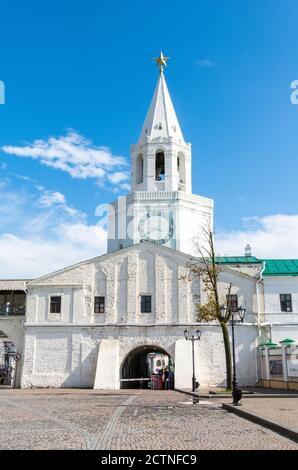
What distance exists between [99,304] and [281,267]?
44.5 feet

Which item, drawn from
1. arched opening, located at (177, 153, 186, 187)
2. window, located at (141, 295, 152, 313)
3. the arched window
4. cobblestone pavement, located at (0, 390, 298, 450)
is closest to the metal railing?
window, located at (141, 295, 152, 313)

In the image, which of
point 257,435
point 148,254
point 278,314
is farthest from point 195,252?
point 257,435

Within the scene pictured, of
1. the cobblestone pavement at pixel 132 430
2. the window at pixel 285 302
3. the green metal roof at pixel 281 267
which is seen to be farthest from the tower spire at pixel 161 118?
the cobblestone pavement at pixel 132 430

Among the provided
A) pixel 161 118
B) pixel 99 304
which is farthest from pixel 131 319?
pixel 161 118

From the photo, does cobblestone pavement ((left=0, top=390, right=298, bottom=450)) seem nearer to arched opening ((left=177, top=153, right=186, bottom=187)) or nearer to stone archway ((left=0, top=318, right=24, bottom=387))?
stone archway ((left=0, top=318, right=24, bottom=387))

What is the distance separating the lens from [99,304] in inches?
1377

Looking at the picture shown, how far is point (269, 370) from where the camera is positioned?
101 feet

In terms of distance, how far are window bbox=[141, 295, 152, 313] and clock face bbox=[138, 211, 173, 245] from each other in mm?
5965

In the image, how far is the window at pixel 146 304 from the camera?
114 ft

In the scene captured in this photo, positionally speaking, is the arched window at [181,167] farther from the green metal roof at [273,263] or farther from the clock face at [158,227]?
the green metal roof at [273,263]

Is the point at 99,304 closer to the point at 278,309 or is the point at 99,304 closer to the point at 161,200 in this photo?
the point at 161,200
